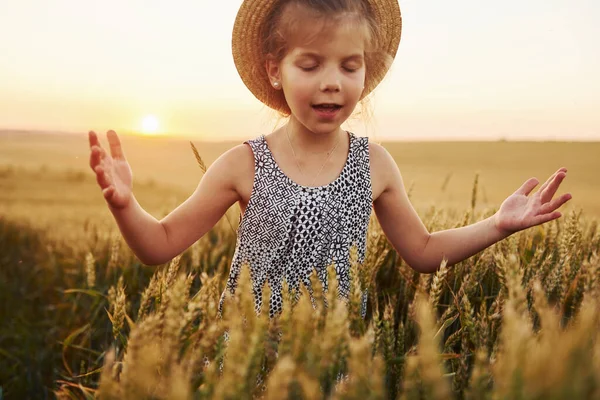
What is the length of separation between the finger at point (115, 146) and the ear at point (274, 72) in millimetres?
701

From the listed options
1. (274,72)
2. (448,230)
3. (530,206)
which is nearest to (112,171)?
(274,72)

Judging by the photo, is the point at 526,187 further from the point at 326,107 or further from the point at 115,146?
the point at 115,146

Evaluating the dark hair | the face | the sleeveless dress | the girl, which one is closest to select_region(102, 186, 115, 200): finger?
the girl

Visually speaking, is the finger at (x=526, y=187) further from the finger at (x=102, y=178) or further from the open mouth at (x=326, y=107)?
the finger at (x=102, y=178)

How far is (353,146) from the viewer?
2238mm

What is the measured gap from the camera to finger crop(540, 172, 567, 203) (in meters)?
1.95

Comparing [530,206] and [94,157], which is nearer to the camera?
[94,157]

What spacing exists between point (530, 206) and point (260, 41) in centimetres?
116

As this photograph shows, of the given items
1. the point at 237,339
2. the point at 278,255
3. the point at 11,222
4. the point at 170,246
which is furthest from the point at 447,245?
the point at 11,222

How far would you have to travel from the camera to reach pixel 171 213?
2.03 m

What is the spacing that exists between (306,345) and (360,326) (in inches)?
11.9

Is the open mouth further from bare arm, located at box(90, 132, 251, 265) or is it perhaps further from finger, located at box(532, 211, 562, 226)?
finger, located at box(532, 211, 562, 226)

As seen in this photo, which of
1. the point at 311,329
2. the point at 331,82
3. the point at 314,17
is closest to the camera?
the point at 311,329

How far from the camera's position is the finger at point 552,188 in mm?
1948
